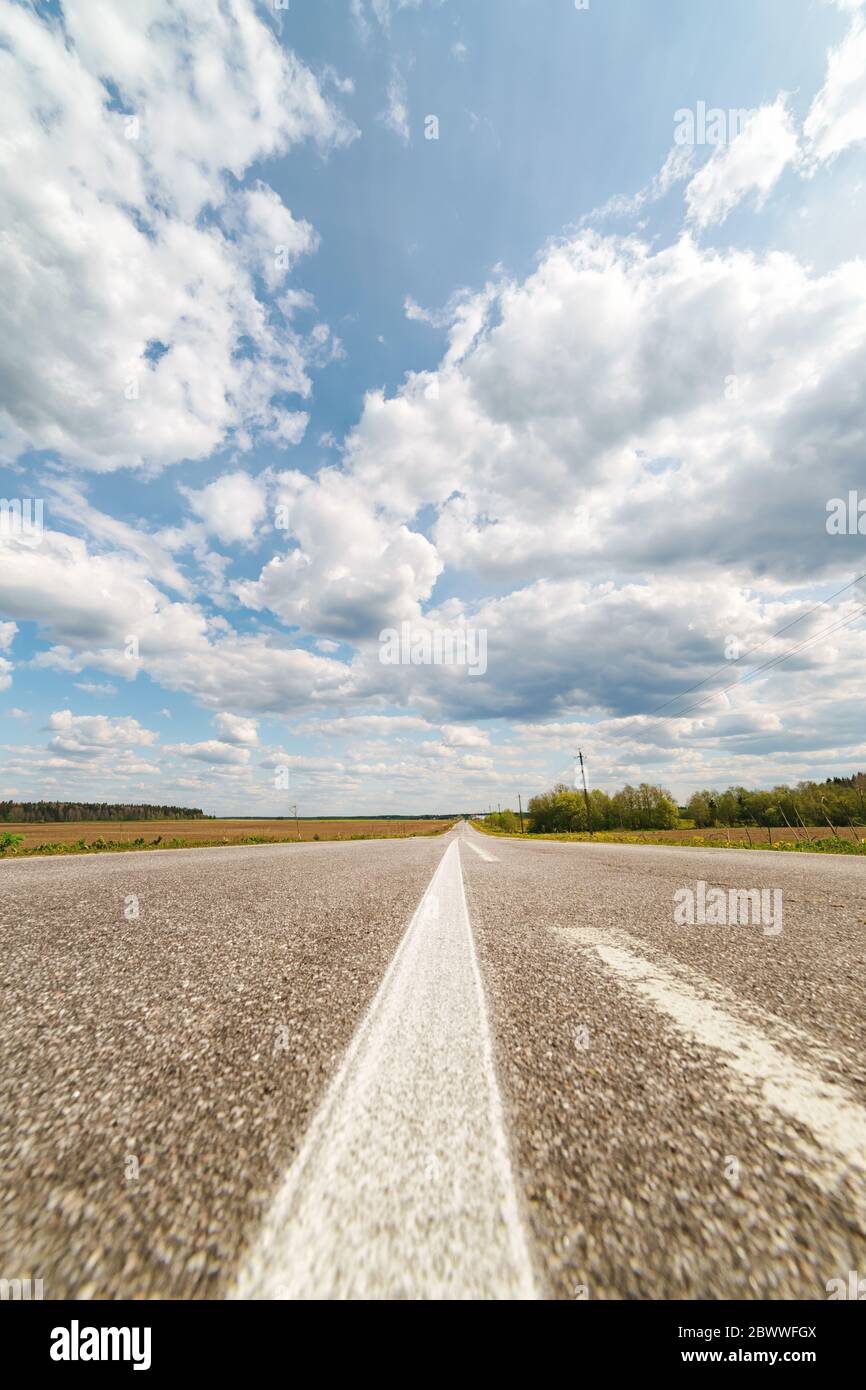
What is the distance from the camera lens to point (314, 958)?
3686 mm

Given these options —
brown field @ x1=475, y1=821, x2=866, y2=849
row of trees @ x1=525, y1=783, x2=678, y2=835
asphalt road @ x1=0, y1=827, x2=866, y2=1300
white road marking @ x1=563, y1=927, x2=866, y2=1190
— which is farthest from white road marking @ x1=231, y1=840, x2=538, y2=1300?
row of trees @ x1=525, y1=783, x2=678, y2=835

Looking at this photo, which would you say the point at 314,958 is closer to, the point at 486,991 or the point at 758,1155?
the point at 486,991

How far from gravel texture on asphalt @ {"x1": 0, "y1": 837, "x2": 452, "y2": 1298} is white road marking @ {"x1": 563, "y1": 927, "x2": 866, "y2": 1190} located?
1.67 meters

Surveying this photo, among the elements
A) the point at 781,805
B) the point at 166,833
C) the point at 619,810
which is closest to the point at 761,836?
the point at 781,805

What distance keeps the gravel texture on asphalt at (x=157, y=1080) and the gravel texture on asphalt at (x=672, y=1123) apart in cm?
81

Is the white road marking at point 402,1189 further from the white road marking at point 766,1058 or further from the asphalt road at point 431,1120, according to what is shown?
the white road marking at point 766,1058

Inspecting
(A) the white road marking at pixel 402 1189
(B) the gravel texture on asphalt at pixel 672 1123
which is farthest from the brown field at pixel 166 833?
(B) the gravel texture on asphalt at pixel 672 1123

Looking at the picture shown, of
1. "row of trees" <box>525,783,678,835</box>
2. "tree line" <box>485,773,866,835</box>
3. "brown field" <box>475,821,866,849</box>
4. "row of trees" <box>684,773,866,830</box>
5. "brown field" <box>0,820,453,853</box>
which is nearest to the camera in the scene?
"brown field" <box>0,820,453,853</box>

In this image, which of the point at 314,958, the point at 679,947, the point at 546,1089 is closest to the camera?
the point at 546,1089

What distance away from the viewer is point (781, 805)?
5966 cm

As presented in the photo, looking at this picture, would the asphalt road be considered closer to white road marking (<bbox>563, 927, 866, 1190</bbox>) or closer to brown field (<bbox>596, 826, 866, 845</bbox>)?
white road marking (<bbox>563, 927, 866, 1190</bbox>)

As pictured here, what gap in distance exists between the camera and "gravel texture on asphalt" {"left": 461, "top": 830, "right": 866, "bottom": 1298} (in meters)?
1.09
